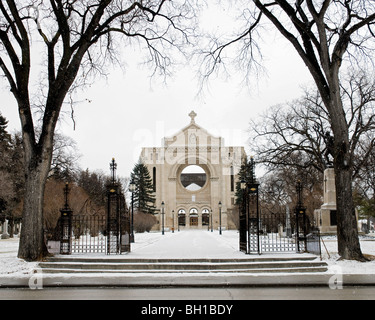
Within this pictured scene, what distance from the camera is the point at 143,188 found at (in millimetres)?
74750

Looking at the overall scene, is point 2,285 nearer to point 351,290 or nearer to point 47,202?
point 351,290

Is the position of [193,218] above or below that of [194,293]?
above

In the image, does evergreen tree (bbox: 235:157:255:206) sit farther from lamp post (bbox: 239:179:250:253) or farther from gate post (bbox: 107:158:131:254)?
gate post (bbox: 107:158:131:254)

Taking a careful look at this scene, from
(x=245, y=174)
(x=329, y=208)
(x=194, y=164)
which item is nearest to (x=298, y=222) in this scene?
(x=329, y=208)

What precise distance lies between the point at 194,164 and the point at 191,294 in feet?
243

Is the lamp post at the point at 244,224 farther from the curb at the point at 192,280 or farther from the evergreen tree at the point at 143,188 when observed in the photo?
the evergreen tree at the point at 143,188

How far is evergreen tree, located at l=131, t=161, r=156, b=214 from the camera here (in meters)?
74.2

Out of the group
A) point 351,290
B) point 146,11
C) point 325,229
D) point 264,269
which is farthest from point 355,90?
point 351,290

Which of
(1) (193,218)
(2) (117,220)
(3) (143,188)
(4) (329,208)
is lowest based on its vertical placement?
(1) (193,218)

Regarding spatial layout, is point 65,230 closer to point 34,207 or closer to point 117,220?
point 117,220

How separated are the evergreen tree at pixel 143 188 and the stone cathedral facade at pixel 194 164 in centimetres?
374

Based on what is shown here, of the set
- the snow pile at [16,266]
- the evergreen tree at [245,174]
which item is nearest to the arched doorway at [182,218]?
the evergreen tree at [245,174]

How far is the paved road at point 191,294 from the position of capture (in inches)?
325
